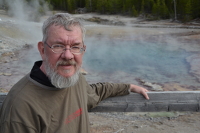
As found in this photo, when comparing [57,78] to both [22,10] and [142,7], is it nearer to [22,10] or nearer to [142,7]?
[142,7]

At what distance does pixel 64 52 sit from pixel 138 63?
186 inches

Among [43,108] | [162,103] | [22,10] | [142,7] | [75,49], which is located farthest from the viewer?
[142,7]

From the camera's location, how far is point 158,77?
4.64 metres

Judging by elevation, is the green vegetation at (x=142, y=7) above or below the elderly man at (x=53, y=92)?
above

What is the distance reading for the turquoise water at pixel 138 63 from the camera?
4.64 meters

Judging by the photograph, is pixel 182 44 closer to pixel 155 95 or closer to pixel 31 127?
pixel 155 95

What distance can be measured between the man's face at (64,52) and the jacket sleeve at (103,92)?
0.73 ft

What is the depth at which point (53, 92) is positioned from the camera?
1027 mm

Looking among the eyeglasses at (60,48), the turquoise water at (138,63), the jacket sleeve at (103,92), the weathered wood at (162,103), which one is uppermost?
the eyeglasses at (60,48)

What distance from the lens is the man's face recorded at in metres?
1.03

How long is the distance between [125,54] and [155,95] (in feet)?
17.7

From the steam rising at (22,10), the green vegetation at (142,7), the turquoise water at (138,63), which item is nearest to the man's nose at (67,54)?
the turquoise water at (138,63)

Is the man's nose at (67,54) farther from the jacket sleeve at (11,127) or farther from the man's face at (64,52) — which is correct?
the jacket sleeve at (11,127)

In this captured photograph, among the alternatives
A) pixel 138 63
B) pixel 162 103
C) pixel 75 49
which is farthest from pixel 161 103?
pixel 138 63
